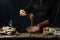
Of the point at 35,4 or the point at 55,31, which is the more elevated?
the point at 35,4

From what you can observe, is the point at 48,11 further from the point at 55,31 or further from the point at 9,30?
the point at 9,30

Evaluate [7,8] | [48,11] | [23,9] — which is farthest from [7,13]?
[48,11]

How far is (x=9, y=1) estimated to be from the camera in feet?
12.5

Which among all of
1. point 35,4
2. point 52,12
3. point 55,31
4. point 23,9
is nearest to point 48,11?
point 52,12

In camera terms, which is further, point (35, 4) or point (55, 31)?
point (35, 4)

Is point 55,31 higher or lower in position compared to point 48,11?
lower

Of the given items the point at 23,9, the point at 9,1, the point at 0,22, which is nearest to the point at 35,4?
the point at 23,9

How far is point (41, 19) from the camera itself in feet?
12.3

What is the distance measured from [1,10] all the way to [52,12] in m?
1.15

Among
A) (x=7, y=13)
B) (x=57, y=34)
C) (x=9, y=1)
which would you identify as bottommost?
(x=57, y=34)

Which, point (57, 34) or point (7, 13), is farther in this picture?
point (7, 13)

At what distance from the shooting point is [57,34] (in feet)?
9.66

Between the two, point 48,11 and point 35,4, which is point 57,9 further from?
point 35,4

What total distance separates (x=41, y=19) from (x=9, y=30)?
0.92m
